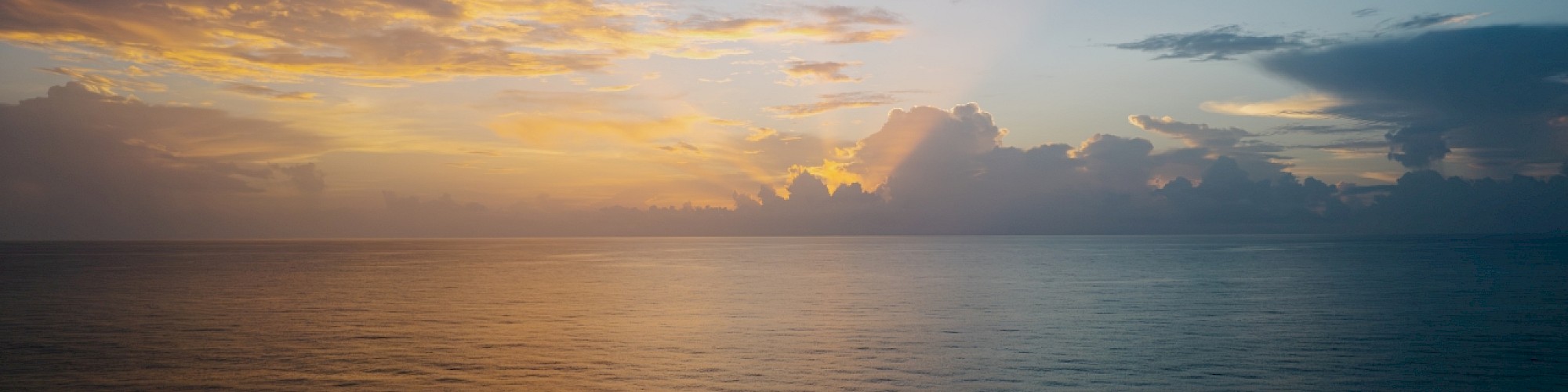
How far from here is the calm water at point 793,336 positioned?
120 feet

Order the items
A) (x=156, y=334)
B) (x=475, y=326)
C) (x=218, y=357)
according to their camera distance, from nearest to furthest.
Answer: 1. (x=218, y=357)
2. (x=156, y=334)
3. (x=475, y=326)

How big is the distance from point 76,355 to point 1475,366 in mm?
58835

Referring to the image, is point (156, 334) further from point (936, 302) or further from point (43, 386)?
point (936, 302)

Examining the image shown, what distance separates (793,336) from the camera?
50.0 meters

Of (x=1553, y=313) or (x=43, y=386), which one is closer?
(x=43, y=386)

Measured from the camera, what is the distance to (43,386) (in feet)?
112

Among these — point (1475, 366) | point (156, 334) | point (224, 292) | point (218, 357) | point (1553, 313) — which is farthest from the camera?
point (224, 292)

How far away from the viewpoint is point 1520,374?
36.2 meters

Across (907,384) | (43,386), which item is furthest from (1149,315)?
(43,386)

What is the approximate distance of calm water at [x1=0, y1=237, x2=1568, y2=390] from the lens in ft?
120

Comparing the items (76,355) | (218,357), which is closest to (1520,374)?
(218,357)

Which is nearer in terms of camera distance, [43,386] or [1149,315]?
[43,386]

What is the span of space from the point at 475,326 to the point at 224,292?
42.8 metres

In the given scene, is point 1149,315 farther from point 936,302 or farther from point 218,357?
point 218,357
